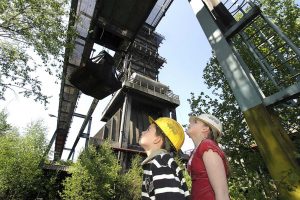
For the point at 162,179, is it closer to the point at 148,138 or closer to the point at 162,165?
the point at 162,165

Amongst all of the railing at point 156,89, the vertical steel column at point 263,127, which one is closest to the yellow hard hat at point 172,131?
the vertical steel column at point 263,127

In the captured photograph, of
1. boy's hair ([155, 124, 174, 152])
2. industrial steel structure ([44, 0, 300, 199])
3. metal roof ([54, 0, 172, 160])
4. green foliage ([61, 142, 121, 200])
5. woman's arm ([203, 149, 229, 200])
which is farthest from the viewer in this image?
green foliage ([61, 142, 121, 200])

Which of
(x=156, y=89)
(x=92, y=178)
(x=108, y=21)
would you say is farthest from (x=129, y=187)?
(x=108, y=21)

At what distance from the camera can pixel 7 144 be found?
77.6ft

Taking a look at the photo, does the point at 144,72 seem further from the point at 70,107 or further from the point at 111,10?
the point at 111,10

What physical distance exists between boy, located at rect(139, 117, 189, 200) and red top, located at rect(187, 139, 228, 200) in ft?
0.38

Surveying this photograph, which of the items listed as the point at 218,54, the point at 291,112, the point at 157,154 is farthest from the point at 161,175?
the point at 291,112

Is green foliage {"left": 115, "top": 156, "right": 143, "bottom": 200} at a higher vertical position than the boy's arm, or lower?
higher

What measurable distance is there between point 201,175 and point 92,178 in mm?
18675

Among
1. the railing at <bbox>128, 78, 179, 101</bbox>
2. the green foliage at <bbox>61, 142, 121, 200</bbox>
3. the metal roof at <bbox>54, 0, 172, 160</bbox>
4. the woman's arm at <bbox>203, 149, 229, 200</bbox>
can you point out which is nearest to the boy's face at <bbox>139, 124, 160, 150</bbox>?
the woman's arm at <bbox>203, 149, 229, 200</bbox>

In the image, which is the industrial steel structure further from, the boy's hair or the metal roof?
the boy's hair

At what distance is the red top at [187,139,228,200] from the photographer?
1.89 meters

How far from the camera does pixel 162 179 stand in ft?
6.36

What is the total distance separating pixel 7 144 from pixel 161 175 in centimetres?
2609
